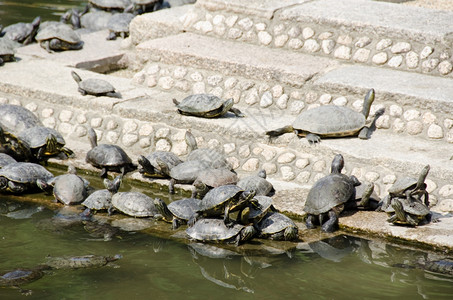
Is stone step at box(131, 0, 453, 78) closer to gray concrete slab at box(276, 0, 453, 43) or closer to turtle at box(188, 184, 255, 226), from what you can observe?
gray concrete slab at box(276, 0, 453, 43)

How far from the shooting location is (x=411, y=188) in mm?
6113

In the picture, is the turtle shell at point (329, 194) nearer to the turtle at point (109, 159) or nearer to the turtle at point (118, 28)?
the turtle at point (109, 159)

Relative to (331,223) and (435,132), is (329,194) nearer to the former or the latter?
(331,223)

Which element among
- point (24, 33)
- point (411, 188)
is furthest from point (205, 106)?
point (24, 33)

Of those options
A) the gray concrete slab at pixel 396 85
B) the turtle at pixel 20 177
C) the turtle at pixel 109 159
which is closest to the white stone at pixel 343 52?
the gray concrete slab at pixel 396 85

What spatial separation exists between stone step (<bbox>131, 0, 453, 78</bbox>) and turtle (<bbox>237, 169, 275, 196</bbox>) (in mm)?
2538

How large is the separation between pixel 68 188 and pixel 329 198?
2523 mm

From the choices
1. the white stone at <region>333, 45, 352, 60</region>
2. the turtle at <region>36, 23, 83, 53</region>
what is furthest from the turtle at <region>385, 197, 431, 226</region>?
the turtle at <region>36, 23, 83, 53</region>

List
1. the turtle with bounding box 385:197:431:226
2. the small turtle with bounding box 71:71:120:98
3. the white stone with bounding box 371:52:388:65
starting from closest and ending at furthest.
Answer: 1. the turtle with bounding box 385:197:431:226
2. the white stone with bounding box 371:52:388:65
3. the small turtle with bounding box 71:71:120:98

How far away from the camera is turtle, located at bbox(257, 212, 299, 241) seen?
5914 mm

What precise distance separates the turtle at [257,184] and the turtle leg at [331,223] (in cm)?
74

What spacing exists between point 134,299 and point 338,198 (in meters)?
2.18

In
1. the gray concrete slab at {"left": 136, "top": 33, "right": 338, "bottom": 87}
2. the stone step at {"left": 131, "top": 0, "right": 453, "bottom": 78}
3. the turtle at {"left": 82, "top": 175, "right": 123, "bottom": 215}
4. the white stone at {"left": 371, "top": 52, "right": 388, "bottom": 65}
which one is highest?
the stone step at {"left": 131, "top": 0, "right": 453, "bottom": 78}

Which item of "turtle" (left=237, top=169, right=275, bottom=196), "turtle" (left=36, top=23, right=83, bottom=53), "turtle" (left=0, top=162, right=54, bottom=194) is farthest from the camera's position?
"turtle" (left=36, top=23, right=83, bottom=53)
